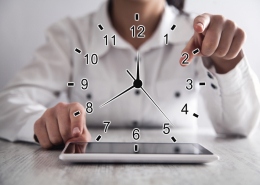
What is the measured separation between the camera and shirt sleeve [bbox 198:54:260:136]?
1.98ft

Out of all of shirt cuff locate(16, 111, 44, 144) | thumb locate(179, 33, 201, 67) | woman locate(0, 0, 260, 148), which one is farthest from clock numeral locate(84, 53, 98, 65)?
thumb locate(179, 33, 201, 67)

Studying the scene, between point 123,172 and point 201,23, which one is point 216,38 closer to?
point 201,23

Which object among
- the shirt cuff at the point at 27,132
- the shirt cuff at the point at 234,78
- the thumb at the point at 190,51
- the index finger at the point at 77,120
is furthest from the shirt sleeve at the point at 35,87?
the shirt cuff at the point at 234,78

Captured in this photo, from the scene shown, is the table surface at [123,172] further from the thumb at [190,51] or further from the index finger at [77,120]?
the thumb at [190,51]

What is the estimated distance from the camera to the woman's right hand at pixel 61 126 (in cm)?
37


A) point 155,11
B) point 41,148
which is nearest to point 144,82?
point 155,11

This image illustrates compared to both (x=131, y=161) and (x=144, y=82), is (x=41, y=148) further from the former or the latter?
(x=144, y=82)

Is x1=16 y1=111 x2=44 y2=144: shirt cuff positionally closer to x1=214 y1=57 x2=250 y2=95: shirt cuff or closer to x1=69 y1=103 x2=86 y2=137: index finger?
x1=69 y1=103 x2=86 y2=137: index finger

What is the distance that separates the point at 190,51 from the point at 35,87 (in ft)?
1.89

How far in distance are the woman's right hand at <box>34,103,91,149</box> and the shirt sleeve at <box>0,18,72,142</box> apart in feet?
0.26

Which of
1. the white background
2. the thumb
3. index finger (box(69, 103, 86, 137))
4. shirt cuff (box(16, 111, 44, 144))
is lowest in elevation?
shirt cuff (box(16, 111, 44, 144))

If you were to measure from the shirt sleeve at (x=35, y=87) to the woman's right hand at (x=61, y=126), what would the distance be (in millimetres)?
79

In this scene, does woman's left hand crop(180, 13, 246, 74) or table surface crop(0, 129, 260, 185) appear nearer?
table surface crop(0, 129, 260, 185)

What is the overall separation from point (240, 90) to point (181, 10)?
48 centimetres
